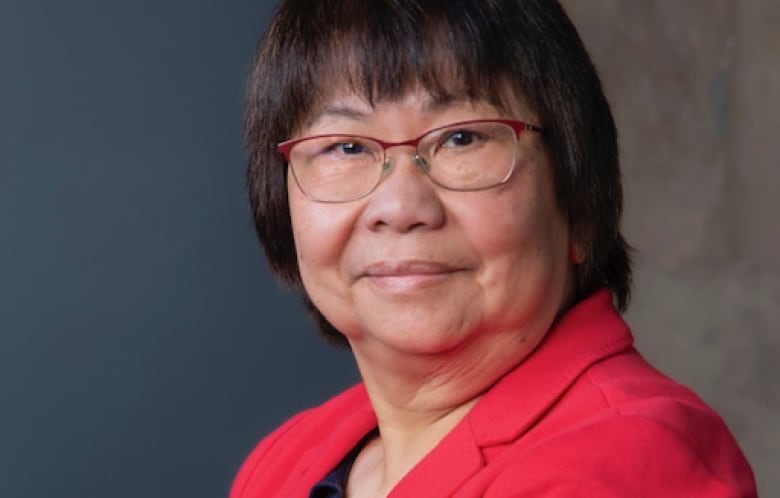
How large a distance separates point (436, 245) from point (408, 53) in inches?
8.5

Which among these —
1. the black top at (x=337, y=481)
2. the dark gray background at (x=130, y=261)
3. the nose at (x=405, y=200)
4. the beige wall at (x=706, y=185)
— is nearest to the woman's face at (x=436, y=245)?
the nose at (x=405, y=200)

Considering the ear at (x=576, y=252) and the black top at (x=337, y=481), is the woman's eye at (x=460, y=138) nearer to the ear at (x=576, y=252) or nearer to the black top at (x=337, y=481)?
the ear at (x=576, y=252)

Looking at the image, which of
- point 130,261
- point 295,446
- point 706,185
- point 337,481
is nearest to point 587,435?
point 337,481

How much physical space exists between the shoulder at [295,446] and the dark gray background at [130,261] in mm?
1119

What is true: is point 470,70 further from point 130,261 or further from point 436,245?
point 130,261

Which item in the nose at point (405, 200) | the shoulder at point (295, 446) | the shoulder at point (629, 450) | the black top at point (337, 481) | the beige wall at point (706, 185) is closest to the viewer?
the shoulder at point (629, 450)

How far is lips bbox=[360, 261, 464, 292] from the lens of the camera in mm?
1653

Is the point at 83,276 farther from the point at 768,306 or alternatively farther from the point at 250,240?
the point at 768,306

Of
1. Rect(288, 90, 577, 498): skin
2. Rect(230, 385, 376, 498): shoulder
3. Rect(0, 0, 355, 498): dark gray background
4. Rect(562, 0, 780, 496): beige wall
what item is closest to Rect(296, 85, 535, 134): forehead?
Rect(288, 90, 577, 498): skin

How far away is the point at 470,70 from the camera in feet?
5.41

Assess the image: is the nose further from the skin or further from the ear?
the ear

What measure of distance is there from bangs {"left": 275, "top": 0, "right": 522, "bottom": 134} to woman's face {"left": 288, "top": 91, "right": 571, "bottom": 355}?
2 centimetres

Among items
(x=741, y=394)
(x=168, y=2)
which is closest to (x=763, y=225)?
(x=741, y=394)

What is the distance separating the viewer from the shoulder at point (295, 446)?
211 cm
